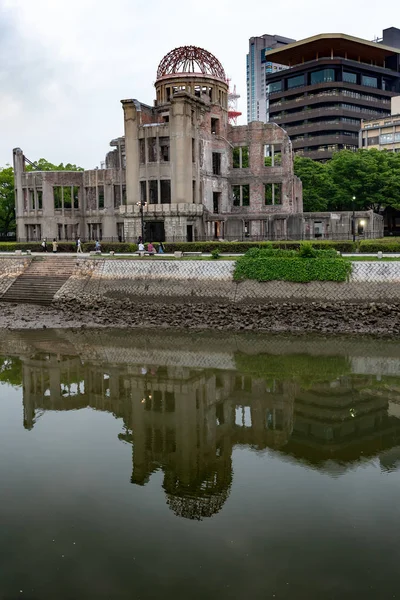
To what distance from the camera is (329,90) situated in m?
111

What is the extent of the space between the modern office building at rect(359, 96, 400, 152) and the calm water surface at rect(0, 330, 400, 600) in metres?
85.7

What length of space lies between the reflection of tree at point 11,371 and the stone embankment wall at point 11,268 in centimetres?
1548

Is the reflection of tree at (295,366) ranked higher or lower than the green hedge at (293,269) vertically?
lower

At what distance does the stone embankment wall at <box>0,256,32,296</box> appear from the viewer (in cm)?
4431

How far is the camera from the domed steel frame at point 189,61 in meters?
59.6

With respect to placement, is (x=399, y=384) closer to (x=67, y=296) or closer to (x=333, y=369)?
(x=333, y=369)

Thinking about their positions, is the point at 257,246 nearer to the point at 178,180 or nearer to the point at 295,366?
the point at 178,180

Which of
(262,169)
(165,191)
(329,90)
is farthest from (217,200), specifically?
(329,90)

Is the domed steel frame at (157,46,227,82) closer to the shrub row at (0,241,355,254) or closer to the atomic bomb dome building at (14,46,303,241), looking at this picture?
the atomic bomb dome building at (14,46,303,241)

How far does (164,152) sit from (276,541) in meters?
50.0

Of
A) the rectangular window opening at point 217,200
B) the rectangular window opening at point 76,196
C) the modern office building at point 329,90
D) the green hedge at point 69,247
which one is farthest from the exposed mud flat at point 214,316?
the modern office building at point 329,90

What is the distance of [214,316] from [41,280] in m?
14.6

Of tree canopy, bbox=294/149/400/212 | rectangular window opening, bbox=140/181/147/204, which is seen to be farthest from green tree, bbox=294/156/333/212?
rectangular window opening, bbox=140/181/147/204

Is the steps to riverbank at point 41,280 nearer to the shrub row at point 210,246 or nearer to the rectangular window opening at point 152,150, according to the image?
the shrub row at point 210,246
